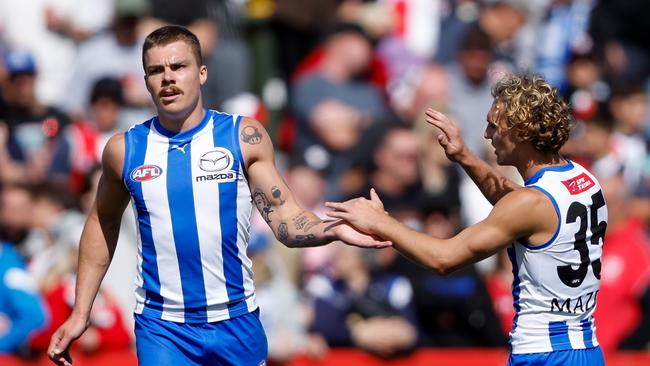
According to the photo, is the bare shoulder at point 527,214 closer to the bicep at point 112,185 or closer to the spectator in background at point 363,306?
the bicep at point 112,185

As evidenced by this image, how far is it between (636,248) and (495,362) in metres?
1.91

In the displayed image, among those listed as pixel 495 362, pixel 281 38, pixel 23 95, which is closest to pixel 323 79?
pixel 281 38

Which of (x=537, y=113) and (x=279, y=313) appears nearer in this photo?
(x=537, y=113)

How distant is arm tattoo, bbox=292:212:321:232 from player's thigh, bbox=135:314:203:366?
780mm

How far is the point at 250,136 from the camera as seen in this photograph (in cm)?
664

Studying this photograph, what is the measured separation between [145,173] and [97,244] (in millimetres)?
595

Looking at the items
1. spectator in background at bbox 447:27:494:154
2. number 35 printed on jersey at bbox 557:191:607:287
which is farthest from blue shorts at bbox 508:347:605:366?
spectator in background at bbox 447:27:494:154

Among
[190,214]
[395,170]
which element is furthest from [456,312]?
[190,214]

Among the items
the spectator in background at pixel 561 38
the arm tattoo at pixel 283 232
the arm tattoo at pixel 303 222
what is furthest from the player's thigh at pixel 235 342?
the spectator in background at pixel 561 38

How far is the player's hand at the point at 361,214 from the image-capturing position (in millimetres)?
6387

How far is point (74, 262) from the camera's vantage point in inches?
397

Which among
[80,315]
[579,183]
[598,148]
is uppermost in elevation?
[598,148]

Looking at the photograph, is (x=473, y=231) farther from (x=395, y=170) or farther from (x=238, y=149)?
(x=395, y=170)

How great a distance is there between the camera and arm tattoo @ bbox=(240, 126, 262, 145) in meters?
6.63
